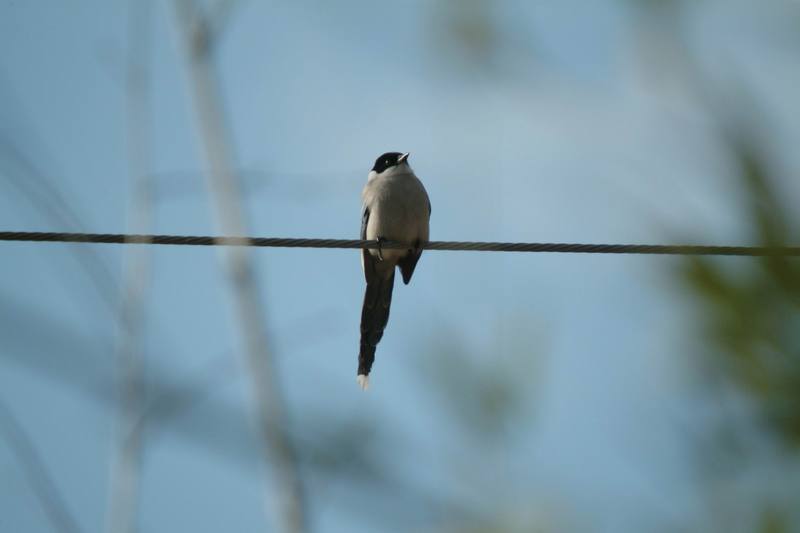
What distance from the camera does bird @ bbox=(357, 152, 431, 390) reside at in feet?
23.5

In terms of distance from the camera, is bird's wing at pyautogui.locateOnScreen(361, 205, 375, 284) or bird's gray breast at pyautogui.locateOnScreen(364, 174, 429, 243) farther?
bird's wing at pyautogui.locateOnScreen(361, 205, 375, 284)

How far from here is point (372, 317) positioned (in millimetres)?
7406

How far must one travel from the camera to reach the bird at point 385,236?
23.5 feet

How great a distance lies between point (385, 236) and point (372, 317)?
2.27ft

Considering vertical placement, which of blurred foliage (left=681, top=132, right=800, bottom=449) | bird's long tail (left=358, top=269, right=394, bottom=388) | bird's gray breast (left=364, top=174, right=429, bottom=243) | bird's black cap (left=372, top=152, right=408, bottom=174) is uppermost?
bird's black cap (left=372, top=152, right=408, bottom=174)

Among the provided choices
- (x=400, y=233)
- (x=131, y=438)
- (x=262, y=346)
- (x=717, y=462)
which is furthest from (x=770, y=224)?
(x=400, y=233)

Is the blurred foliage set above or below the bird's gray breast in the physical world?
below

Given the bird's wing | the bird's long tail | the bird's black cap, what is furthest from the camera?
the bird's black cap

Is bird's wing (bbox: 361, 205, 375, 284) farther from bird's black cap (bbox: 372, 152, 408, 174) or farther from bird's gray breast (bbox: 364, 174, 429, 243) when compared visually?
bird's black cap (bbox: 372, 152, 408, 174)

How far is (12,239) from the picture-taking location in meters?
4.00

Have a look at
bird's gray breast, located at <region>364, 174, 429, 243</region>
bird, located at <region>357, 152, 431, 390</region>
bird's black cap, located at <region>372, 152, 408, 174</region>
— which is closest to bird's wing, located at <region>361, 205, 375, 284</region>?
bird, located at <region>357, 152, 431, 390</region>

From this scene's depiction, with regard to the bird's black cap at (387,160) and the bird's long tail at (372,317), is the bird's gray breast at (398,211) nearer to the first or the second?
the bird's long tail at (372,317)

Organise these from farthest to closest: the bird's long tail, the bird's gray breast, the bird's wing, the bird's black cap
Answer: the bird's black cap
the bird's wing
the bird's long tail
the bird's gray breast

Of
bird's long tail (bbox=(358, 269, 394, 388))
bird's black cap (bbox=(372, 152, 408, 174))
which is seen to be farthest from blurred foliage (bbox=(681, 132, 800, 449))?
bird's black cap (bbox=(372, 152, 408, 174))
